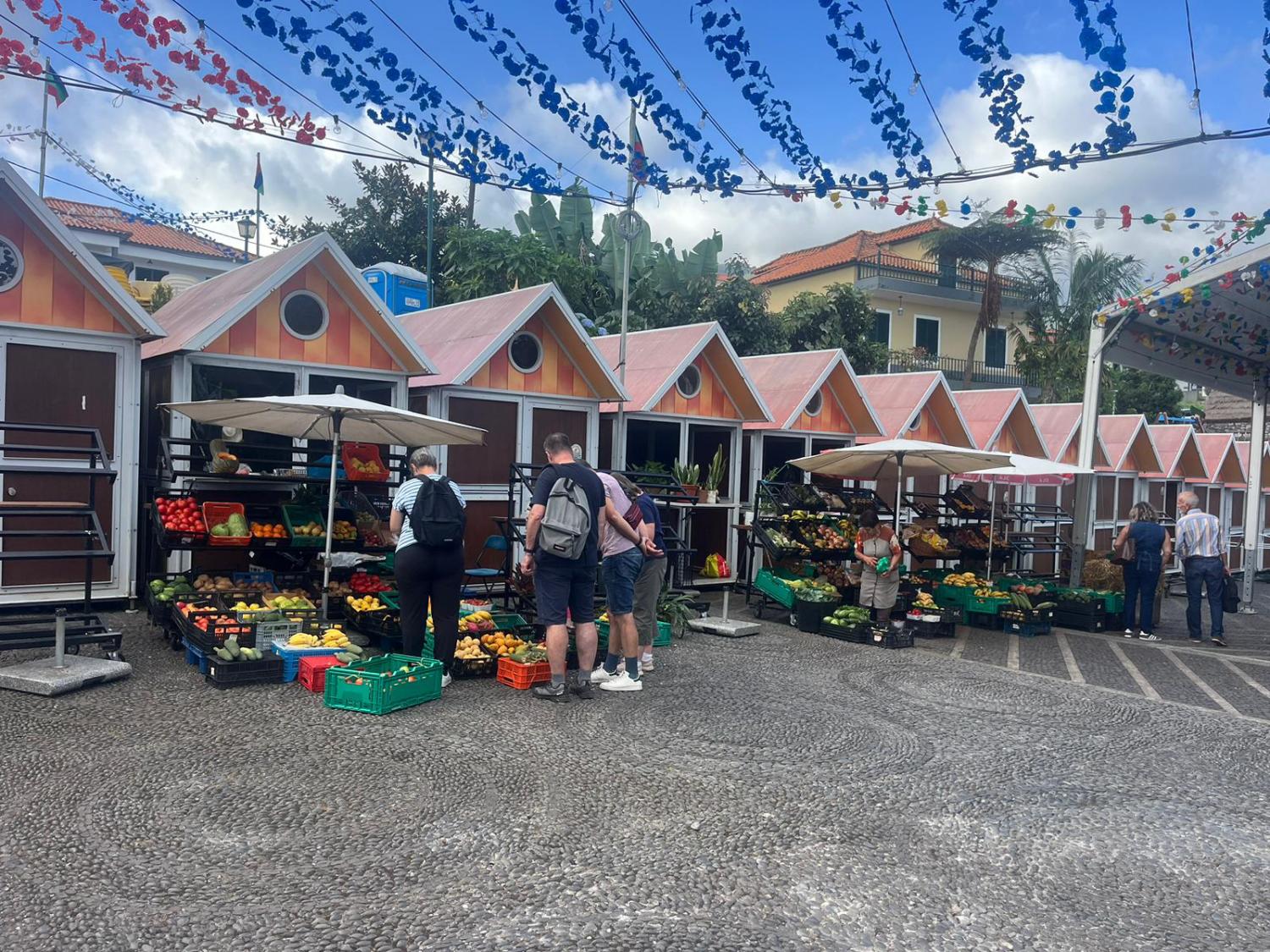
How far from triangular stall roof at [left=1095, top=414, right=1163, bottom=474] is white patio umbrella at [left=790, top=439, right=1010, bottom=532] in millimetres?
11226

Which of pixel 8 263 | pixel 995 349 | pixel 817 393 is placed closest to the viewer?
pixel 8 263

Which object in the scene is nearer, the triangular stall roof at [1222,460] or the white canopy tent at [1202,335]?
the white canopy tent at [1202,335]

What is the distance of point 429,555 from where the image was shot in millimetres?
7305

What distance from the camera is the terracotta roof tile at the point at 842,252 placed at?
3709cm

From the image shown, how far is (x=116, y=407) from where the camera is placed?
9.96 meters

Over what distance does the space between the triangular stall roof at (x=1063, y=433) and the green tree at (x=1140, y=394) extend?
47.9 ft

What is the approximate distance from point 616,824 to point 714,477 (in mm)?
10340

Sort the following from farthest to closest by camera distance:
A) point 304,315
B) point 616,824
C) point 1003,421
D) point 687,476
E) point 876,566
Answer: point 1003,421
point 687,476
point 876,566
point 304,315
point 616,824

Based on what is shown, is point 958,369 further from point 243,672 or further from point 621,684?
point 243,672

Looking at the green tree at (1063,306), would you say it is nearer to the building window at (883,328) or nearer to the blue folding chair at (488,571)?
the building window at (883,328)

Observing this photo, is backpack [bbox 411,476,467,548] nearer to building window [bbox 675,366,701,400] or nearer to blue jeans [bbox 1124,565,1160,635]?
building window [bbox 675,366,701,400]

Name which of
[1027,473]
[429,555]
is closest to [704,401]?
[1027,473]

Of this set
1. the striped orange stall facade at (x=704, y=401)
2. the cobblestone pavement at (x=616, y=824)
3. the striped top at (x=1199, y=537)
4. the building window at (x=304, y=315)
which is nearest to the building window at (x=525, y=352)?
the striped orange stall facade at (x=704, y=401)

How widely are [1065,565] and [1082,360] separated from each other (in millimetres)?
13320
